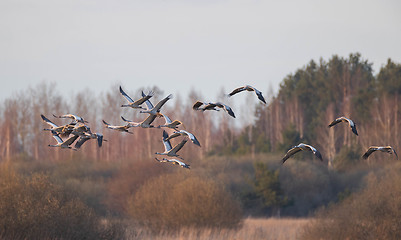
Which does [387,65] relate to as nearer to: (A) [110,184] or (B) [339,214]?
Answer: (A) [110,184]

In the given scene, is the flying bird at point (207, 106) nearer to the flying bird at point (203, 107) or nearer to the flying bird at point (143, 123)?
the flying bird at point (203, 107)

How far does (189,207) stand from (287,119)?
49.4 meters

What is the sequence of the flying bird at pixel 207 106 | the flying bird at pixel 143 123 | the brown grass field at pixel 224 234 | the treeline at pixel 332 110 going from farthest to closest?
1. the treeline at pixel 332 110
2. the brown grass field at pixel 224 234
3. the flying bird at pixel 143 123
4. the flying bird at pixel 207 106

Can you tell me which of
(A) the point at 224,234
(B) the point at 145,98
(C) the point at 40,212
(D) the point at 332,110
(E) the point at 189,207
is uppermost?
(D) the point at 332,110

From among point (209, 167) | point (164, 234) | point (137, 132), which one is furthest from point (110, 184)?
point (137, 132)

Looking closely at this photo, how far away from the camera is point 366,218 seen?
3048 centimetres

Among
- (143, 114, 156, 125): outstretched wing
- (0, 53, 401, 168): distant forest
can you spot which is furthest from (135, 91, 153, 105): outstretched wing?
(0, 53, 401, 168): distant forest

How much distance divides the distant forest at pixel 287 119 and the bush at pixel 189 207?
73.1 ft

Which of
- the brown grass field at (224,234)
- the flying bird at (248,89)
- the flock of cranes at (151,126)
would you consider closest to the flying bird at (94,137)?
the flock of cranes at (151,126)

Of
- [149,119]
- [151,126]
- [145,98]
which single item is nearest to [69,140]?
[149,119]

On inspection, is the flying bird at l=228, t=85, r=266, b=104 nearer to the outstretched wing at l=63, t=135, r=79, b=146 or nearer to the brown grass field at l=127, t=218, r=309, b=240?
the outstretched wing at l=63, t=135, r=79, b=146

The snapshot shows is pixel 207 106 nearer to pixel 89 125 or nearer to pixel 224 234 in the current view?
pixel 224 234

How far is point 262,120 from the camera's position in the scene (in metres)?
86.8

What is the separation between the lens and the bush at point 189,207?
116ft
